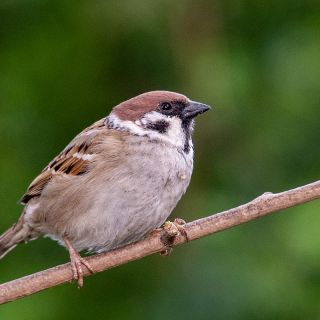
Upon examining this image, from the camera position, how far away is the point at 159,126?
4047 mm

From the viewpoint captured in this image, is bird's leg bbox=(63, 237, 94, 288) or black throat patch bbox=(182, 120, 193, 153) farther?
black throat patch bbox=(182, 120, 193, 153)

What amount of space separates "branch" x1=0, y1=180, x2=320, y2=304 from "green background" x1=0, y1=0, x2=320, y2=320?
1.07 meters

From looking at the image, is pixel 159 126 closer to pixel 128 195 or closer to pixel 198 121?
pixel 128 195

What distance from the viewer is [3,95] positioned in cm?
525

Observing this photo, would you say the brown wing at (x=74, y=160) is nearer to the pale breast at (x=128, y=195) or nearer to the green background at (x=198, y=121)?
the pale breast at (x=128, y=195)

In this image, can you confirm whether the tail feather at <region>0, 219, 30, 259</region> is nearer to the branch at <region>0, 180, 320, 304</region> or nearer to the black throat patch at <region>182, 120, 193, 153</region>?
the branch at <region>0, 180, 320, 304</region>

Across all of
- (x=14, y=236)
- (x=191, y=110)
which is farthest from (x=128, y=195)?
(x=14, y=236)

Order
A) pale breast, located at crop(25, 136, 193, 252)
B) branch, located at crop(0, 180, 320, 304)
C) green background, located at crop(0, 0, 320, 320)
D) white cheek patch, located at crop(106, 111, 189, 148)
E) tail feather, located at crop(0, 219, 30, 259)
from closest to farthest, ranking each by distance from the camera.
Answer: branch, located at crop(0, 180, 320, 304)
pale breast, located at crop(25, 136, 193, 252)
white cheek patch, located at crop(106, 111, 189, 148)
tail feather, located at crop(0, 219, 30, 259)
green background, located at crop(0, 0, 320, 320)

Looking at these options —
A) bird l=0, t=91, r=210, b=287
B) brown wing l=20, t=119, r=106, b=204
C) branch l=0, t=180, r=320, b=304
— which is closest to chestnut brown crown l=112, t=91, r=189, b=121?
bird l=0, t=91, r=210, b=287

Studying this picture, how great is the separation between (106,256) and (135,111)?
58 centimetres

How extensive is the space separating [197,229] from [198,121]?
1757mm

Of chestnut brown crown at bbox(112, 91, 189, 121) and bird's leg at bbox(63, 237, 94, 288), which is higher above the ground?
chestnut brown crown at bbox(112, 91, 189, 121)

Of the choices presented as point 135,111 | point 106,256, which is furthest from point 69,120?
point 106,256

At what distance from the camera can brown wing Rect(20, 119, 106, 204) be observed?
162 inches
